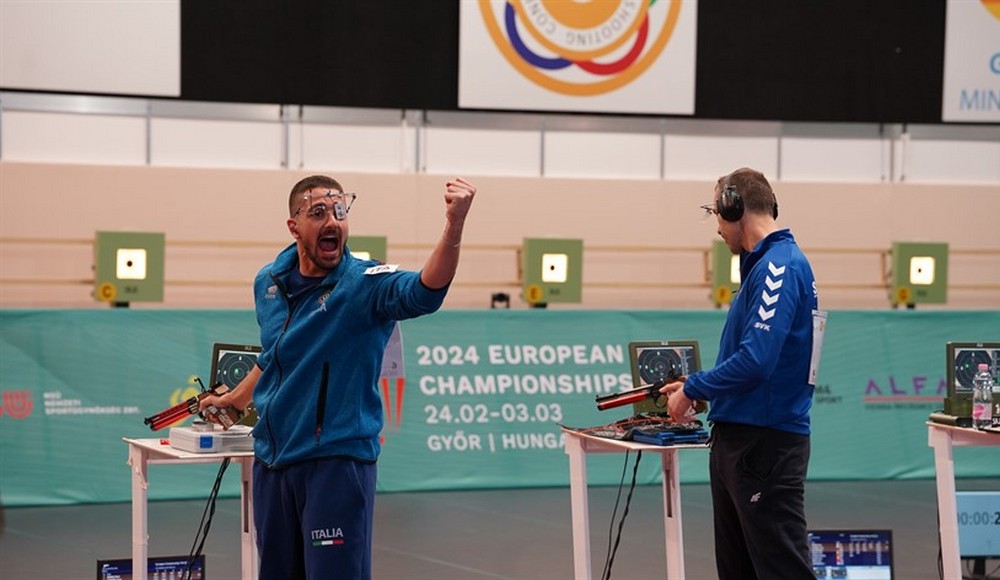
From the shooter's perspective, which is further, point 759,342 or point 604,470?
point 604,470

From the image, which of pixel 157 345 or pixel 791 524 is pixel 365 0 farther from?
pixel 791 524

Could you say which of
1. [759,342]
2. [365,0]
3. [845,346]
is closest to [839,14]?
[845,346]

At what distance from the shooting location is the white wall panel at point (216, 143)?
37.8 ft

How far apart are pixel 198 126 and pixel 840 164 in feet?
19.9

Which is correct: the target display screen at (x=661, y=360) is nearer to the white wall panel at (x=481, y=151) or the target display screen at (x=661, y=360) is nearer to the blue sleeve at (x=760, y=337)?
the blue sleeve at (x=760, y=337)

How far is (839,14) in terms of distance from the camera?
1213 cm

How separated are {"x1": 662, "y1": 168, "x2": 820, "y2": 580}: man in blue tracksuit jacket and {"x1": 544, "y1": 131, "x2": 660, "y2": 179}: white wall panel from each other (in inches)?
306

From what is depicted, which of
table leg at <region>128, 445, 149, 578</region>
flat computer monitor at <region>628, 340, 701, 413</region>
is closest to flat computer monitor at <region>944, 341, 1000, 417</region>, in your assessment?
flat computer monitor at <region>628, 340, 701, 413</region>

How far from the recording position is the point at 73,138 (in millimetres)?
11281

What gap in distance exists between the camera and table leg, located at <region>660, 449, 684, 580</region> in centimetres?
553

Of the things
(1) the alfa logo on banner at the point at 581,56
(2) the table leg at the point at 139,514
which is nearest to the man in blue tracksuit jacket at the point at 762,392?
(2) the table leg at the point at 139,514

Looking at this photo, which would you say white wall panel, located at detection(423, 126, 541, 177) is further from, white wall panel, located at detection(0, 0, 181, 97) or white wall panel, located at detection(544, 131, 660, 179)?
white wall panel, located at detection(0, 0, 181, 97)

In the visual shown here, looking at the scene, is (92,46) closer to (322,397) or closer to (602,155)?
(602,155)

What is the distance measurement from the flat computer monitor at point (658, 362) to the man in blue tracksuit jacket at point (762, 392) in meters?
0.94
